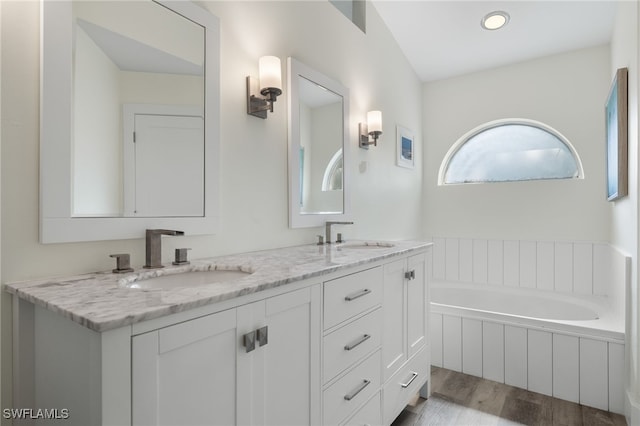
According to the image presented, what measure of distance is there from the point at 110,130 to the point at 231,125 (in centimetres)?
53

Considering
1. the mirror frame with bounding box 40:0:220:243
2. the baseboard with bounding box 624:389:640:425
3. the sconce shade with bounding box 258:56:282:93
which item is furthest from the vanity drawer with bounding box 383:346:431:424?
the sconce shade with bounding box 258:56:282:93

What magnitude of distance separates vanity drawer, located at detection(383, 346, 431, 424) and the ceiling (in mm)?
2454

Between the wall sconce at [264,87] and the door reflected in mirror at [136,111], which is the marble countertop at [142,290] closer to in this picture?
the door reflected in mirror at [136,111]

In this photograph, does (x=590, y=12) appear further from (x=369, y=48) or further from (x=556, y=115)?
(x=369, y=48)

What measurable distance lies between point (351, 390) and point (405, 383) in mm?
564

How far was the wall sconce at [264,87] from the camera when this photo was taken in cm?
160

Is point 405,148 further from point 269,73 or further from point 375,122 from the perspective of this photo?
point 269,73

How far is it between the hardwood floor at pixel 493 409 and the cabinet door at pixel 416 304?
14.0 inches

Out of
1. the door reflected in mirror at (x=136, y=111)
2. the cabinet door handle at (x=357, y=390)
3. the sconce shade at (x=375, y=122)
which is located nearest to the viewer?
the door reflected in mirror at (x=136, y=111)

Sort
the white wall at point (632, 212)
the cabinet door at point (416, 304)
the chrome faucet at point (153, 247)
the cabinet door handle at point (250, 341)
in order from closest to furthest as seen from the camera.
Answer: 1. the cabinet door handle at point (250, 341)
2. the chrome faucet at point (153, 247)
3. the white wall at point (632, 212)
4. the cabinet door at point (416, 304)

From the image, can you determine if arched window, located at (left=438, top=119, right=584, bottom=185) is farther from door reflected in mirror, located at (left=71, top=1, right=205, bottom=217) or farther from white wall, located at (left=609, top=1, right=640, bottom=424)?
door reflected in mirror, located at (left=71, top=1, right=205, bottom=217)

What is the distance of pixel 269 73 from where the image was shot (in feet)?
5.24

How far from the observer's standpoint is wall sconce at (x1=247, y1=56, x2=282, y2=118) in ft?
5.24

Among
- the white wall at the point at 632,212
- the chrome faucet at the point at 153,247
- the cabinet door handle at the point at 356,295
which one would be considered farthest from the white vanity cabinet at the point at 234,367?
the white wall at the point at 632,212
